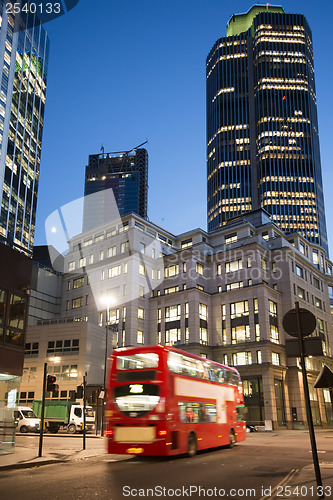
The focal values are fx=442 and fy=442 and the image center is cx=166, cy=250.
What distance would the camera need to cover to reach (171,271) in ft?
237

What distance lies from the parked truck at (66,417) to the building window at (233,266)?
33.8 m

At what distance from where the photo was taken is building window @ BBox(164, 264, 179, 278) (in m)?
71.6

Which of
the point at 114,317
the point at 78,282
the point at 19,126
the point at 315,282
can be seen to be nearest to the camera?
the point at 114,317

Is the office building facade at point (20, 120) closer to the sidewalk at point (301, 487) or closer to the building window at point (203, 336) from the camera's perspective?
the building window at point (203, 336)

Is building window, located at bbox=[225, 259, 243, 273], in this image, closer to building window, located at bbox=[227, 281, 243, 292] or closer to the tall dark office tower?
building window, located at bbox=[227, 281, 243, 292]

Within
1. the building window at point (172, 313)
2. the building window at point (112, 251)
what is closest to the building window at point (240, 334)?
the building window at point (172, 313)

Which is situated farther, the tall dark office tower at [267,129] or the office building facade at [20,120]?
the tall dark office tower at [267,129]

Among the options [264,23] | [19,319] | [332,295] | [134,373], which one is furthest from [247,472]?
Answer: [264,23]

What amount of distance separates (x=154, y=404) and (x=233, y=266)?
173ft

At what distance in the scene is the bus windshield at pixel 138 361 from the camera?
17719 mm

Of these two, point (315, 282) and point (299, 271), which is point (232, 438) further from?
point (315, 282)

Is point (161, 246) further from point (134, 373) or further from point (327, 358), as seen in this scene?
point (134, 373)

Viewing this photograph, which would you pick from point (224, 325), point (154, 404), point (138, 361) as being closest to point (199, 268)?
point (224, 325)

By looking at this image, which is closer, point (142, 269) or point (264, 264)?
point (264, 264)
